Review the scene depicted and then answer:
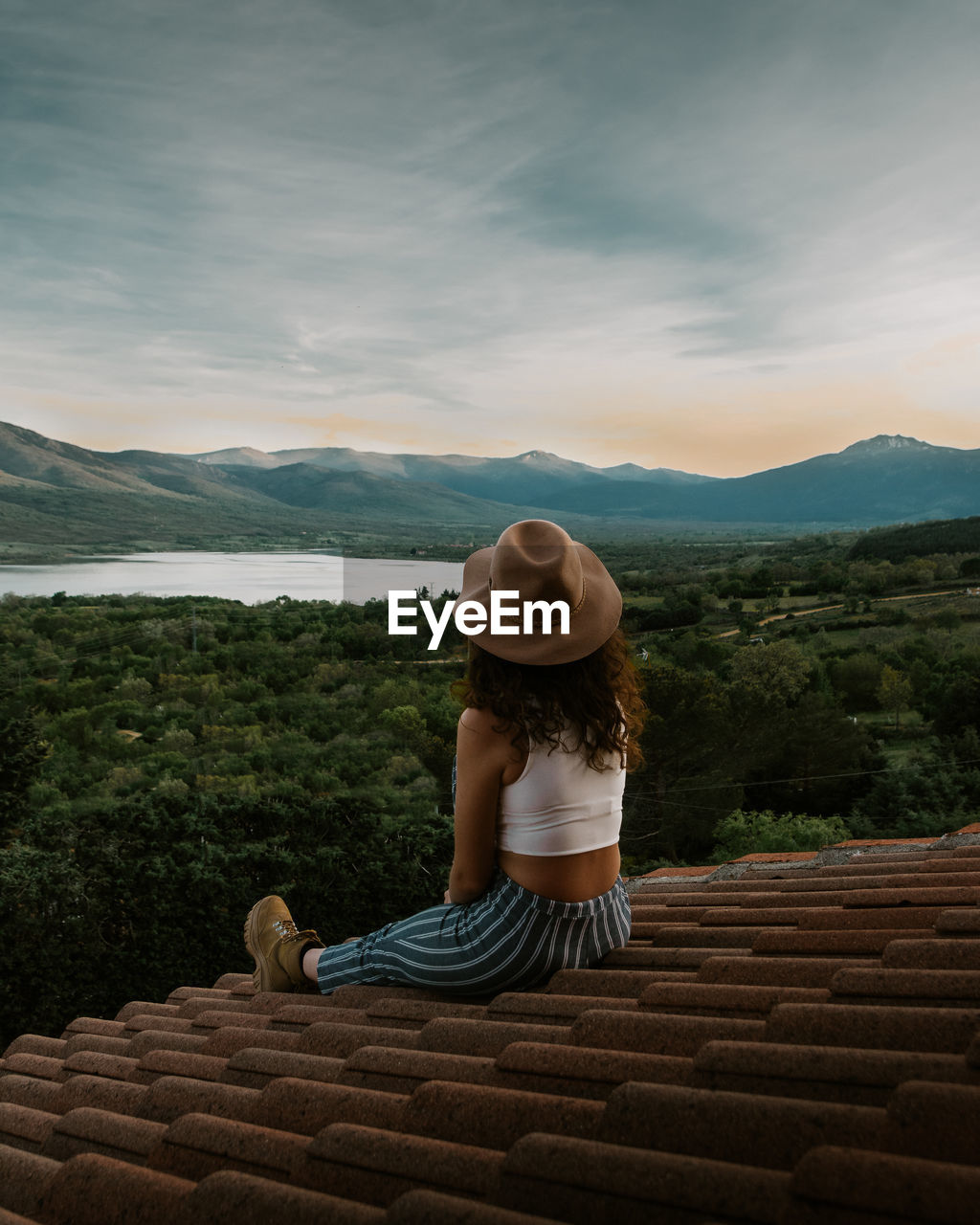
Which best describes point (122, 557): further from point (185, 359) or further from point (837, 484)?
point (837, 484)

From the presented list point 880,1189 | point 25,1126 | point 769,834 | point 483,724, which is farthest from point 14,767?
point 880,1189

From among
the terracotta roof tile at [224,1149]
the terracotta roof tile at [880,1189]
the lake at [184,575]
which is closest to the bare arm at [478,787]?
the terracotta roof tile at [224,1149]

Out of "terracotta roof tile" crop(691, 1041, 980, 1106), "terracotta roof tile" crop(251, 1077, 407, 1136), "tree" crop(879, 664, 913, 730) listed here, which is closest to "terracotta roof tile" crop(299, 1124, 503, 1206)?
"terracotta roof tile" crop(251, 1077, 407, 1136)

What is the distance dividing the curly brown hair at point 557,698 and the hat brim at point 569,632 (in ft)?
0.13

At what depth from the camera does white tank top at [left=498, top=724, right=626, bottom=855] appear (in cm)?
182

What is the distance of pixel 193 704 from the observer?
31.4m

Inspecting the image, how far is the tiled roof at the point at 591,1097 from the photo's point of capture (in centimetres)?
88

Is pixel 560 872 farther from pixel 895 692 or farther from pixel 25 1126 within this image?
pixel 895 692

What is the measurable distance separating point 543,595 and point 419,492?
106727mm

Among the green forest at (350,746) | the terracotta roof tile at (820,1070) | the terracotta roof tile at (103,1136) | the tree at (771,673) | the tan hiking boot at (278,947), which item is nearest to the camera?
the terracotta roof tile at (820,1070)

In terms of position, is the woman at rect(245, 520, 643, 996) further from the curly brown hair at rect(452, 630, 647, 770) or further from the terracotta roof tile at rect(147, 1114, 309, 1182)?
the terracotta roof tile at rect(147, 1114, 309, 1182)

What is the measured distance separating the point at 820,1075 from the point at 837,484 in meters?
180

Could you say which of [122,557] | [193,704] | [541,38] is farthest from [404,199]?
[122,557]

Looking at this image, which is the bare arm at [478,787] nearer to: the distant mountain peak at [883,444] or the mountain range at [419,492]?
the mountain range at [419,492]
